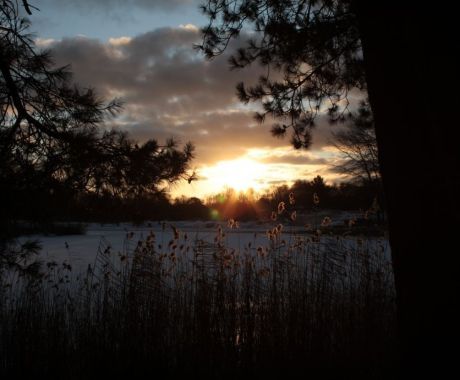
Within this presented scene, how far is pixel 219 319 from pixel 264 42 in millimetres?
2773

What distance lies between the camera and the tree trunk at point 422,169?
197 centimetres

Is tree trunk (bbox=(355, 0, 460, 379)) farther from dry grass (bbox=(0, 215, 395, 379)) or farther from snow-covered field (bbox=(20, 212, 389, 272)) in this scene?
snow-covered field (bbox=(20, 212, 389, 272))

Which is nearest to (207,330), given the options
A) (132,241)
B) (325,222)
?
(325,222)

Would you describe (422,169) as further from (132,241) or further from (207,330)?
(132,241)

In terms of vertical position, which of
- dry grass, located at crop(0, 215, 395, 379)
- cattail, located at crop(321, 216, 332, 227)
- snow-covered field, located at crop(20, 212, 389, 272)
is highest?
cattail, located at crop(321, 216, 332, 227)

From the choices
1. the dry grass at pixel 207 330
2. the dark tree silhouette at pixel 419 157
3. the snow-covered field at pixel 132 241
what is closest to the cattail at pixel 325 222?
the snow-covered field at pixel 132 241

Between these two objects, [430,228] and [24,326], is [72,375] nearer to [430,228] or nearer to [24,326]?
[24,326]

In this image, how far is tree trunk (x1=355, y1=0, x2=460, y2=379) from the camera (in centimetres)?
197

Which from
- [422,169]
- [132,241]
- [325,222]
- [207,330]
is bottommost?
[207,330]

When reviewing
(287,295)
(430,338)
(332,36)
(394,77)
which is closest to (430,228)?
(430,338)

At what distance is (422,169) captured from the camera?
2.04 metres

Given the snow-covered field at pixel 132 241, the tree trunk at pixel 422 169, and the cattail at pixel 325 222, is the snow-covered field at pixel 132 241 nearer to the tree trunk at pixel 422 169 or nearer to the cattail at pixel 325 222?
the cattail at pixel 325 222

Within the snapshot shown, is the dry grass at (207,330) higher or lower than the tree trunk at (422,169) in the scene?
lower

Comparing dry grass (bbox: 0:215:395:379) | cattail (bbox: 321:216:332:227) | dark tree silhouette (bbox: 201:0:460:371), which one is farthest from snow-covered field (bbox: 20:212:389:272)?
dark tree silhouette (bbox: 201:0:460:371)
